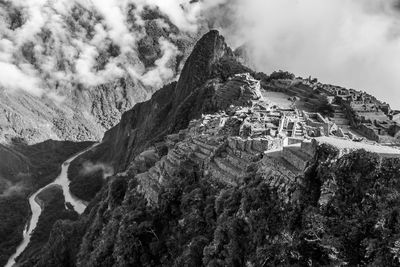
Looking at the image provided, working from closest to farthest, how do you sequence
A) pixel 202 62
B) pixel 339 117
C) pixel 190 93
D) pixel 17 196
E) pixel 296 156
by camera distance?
pixel 296 156, pixel 339 117, pixel 190 93, pixel 202 62, pixel 17 196

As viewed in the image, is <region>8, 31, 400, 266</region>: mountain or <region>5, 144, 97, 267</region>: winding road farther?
<region>5, 144, 97, 267</region>: winding road

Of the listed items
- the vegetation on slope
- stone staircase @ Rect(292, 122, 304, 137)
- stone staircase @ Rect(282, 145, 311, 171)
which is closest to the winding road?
the vegetation on slope

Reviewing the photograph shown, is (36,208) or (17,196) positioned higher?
(17,196)

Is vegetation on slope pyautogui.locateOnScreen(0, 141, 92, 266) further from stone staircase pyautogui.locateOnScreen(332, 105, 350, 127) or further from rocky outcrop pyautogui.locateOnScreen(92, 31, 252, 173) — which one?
stone staircase pyautogui.locateOnScreen(332, 105, 350, 127)

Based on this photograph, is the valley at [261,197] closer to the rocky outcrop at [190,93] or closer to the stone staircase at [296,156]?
the stone staircase at [296,156]

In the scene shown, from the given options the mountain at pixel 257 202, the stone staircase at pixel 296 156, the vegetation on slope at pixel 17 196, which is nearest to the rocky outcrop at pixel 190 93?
the vegetation on slope at pixel 17 196

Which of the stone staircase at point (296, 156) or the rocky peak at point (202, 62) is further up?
the rocky peak at point (202, 62)

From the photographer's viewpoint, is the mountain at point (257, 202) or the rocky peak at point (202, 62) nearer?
the mountain at point (257, 202)

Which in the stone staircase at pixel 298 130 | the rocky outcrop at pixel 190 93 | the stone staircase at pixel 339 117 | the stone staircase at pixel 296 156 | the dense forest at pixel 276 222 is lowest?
the dense forest at pixel 276 222

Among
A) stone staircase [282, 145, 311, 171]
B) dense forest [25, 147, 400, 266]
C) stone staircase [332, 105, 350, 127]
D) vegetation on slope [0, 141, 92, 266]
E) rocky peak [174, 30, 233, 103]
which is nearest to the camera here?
dense forest [25, 147, 400, 266]

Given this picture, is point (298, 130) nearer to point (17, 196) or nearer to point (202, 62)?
point (202, 62)

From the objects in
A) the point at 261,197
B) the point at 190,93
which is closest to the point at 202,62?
the point at 190,93

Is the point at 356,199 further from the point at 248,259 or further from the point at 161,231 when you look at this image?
the point at 161,231
